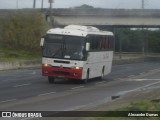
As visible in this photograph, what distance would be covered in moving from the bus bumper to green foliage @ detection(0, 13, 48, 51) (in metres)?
34.8

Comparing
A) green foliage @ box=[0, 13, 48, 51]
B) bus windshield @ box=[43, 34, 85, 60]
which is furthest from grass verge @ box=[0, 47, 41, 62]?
bus windshield @ box=[43, 34, 85, 60]

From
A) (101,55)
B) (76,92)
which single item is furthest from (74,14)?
(76,92)

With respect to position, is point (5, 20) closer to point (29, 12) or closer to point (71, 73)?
point (29, 12)

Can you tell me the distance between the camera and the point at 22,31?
64.9 m

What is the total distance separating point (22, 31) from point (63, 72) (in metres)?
35.3

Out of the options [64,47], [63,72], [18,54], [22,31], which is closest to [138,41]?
[22,31]

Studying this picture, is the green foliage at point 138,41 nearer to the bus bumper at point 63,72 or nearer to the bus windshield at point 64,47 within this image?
the bus windshield at point 64,47

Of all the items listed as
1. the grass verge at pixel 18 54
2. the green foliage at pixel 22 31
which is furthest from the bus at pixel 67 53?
the green foliage at pixel 22 31

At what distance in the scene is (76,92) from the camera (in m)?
25.5

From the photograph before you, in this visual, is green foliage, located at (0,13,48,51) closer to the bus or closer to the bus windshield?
the bus

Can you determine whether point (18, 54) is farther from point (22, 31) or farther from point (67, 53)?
point (67, 53)

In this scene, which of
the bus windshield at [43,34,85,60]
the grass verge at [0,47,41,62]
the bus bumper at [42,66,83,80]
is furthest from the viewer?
the grass verge at [0,47,41,62]

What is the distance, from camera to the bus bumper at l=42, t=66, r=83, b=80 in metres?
30.1

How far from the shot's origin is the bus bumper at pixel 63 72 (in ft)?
98.6
